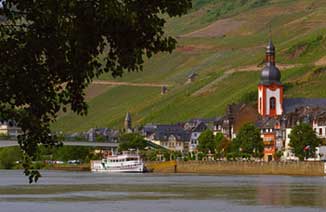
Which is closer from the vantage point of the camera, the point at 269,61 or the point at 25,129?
the point at 25,129

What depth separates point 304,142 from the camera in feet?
485

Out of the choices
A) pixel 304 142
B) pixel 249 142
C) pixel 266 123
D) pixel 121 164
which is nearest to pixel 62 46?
pixel 304 142

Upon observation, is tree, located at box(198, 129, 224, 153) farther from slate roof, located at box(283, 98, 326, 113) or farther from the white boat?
slate roof, located at box(283, 98, 326, 113)

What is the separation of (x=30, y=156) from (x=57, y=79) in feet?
4.49

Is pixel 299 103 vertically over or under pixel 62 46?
over

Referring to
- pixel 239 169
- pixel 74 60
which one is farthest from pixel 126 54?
pixel 239 169

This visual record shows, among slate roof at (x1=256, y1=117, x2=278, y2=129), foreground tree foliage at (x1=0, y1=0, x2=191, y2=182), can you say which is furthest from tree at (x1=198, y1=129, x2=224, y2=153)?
foreground tree foliage at (x1=0, y1=0, x2=191, y2=182)

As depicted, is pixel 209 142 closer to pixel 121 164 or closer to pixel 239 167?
pixel 121 164

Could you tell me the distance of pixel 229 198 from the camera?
239 ft

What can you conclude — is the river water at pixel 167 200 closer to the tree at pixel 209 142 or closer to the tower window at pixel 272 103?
the tree at pixel 209 142

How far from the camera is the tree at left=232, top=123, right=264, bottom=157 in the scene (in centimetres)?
16038

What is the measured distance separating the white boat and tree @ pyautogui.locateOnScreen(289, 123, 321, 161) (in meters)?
22.5

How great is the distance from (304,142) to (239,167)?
339 inches

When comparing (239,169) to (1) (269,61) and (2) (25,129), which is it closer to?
(1) (269,61)
